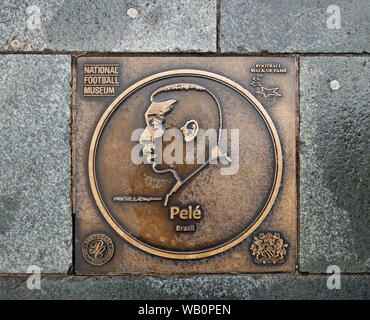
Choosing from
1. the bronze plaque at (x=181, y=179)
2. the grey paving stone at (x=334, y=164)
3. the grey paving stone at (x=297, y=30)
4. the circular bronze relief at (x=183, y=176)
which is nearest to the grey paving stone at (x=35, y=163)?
the bronze plaque at (x=181, y=179)

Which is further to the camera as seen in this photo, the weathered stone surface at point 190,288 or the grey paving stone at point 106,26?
the grey paving stone at point 106,26

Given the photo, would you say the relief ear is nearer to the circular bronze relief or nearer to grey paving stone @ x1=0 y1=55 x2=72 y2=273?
the circular bronze relief

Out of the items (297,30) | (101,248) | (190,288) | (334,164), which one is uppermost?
(297,30)

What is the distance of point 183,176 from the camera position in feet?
8.99

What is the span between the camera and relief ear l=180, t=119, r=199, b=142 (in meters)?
2.72

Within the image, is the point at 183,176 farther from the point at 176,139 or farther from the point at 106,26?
the point at 106,26

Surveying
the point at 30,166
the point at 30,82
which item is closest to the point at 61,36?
the point at 30,82

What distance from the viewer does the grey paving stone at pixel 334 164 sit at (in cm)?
272

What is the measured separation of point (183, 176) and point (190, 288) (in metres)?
0.87

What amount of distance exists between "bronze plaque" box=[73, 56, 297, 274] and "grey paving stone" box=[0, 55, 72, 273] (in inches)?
4.9

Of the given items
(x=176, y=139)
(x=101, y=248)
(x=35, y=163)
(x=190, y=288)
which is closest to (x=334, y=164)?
(x=176, y=139)

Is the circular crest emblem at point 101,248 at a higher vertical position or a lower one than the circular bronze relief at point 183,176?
lower

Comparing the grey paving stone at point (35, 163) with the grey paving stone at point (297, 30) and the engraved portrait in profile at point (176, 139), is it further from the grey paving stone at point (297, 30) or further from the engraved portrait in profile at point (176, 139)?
the grey paving stone at point (297, 30)
